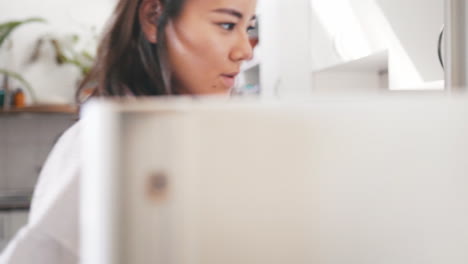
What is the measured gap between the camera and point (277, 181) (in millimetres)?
256

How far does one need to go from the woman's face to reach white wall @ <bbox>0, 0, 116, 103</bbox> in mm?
1638

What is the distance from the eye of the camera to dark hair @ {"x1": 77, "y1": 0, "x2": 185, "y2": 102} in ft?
2.81

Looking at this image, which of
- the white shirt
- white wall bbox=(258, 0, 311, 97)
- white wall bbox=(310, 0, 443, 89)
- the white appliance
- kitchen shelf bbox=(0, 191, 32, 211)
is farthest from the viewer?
kitchen shelf bbox=(0, 191, 32, 211)

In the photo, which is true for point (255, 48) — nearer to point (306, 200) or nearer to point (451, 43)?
point (451, 43)

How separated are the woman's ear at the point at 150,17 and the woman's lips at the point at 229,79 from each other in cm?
15

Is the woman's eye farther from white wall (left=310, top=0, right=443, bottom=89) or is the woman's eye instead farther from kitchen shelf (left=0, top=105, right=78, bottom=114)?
kitchen shelf (left=0, top=105, right=78, bottom=114)

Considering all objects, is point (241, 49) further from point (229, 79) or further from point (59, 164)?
point (59, 164)

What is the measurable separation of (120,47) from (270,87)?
47 cm

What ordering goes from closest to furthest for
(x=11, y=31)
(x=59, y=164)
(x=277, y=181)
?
(x=277, y=181)
(x=59, y=164)
(x=11, y=31)

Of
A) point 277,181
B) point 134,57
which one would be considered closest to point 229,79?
point 134,57

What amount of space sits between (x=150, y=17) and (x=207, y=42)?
0.12m

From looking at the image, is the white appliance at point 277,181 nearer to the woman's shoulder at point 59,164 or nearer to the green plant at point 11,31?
the woman's shoulder at point 59,164

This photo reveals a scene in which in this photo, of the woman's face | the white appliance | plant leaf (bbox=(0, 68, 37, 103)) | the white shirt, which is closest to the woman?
the woman's face

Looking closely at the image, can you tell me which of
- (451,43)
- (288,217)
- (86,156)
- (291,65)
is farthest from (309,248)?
(291,65)
